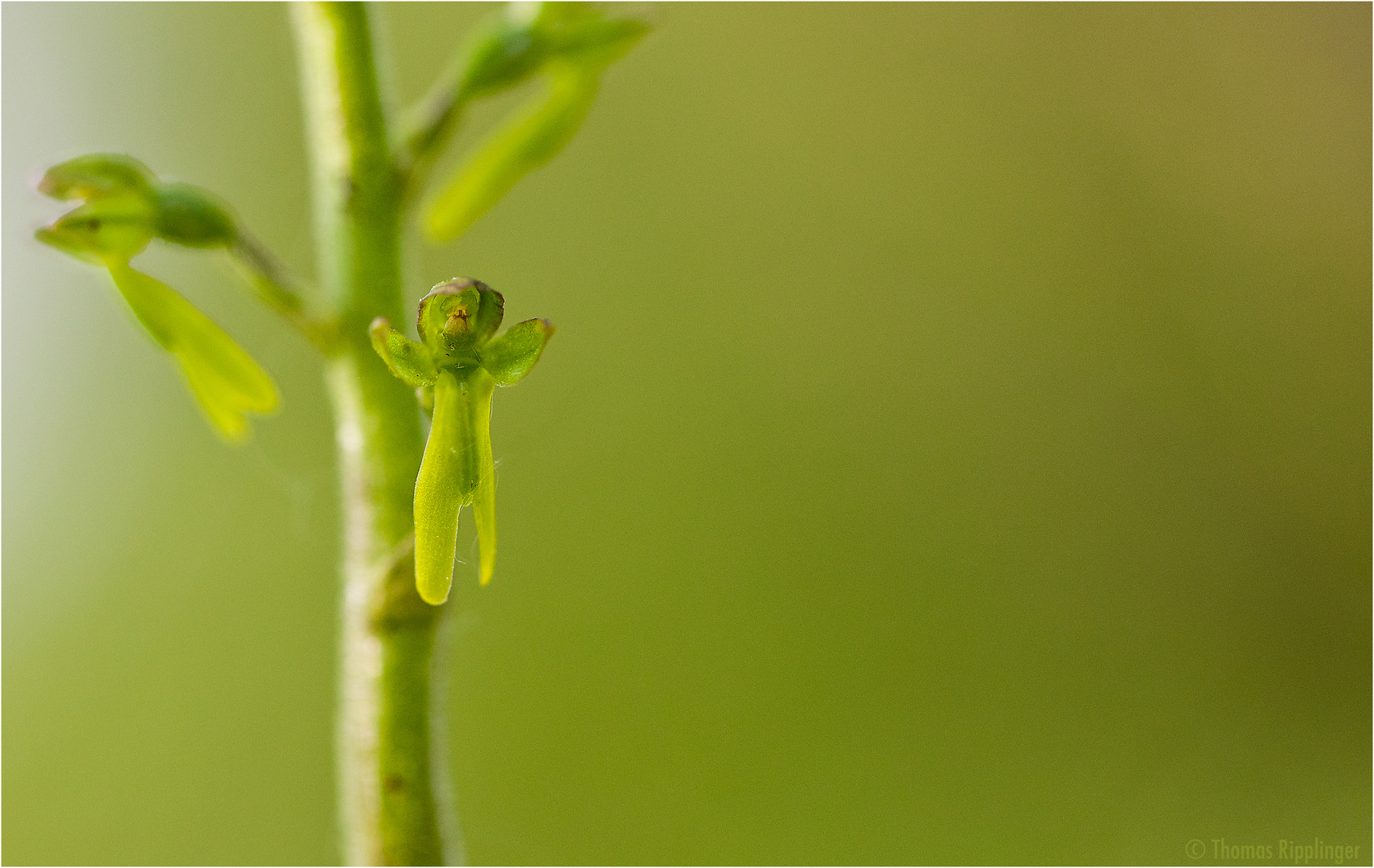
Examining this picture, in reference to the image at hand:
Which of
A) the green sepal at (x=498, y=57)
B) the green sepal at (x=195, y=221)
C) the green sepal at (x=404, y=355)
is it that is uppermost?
the green sepal at (x=498, y=57)

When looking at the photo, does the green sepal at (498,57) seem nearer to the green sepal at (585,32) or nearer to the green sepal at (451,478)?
the green sepal at (585,32)

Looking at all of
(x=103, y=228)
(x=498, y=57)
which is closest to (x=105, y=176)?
(x=103, y=228)

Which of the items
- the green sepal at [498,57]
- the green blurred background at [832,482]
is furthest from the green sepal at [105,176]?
the green blurred background at [832,482]

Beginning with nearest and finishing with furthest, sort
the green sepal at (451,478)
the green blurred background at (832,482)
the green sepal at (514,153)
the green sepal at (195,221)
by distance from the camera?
the green sepal at (451,478) < the green sepal at (195,221) < the green sepal at (514,153) < the green blurred background at (832,482)

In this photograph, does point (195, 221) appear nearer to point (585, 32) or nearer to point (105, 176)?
point (105, 176)

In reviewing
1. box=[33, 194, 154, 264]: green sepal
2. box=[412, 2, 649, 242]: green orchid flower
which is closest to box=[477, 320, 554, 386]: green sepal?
box=[412, 2, 649, 242]: green orchid flower

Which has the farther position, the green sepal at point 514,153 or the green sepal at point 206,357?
the green sepal at point 514,153
